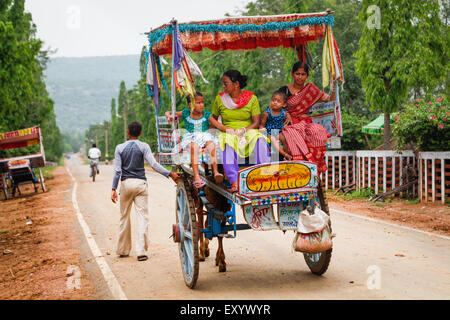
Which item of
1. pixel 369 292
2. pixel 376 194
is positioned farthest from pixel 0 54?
pixel 369 292

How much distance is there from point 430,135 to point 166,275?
350 inches

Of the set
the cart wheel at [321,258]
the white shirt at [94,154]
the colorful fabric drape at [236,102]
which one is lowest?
the white shirt at [94,154]

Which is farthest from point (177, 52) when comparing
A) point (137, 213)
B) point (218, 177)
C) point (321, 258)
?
point (321, 258)

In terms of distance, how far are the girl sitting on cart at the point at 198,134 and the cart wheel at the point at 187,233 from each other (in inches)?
12.0

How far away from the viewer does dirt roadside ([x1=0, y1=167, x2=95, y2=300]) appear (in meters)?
5.92

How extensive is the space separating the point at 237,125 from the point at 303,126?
841mm

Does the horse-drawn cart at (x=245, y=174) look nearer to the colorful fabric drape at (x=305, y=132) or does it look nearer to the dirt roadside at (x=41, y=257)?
the colorful fabric drape at (x=305, y=132)

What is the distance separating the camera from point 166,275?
6.40 meters

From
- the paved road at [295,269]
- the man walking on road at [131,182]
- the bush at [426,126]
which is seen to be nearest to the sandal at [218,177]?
the paved road at [295,269]

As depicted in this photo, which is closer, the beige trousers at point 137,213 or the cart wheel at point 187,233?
the cart wheel at point 187,233

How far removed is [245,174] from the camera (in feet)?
17.1

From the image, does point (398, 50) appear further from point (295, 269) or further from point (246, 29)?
point (295, 269)

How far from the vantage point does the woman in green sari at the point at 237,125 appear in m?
5.67
